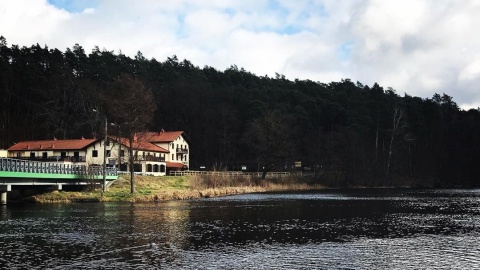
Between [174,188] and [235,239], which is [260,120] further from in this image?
[235,239]

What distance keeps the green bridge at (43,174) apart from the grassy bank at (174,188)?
1.75 m

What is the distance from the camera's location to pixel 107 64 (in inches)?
5039

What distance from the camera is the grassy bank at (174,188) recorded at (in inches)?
2291

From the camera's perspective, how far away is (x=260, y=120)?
102438 mm

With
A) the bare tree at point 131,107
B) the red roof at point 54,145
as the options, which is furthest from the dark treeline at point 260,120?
the bare tree at point 131,107

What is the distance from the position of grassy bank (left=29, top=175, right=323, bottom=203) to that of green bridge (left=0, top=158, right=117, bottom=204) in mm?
1753

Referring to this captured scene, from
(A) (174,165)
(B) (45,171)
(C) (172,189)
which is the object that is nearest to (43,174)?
(B) (45,171)

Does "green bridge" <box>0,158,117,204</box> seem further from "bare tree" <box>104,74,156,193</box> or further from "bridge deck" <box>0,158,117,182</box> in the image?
"bare tree" <box>104,74,156,193</box>

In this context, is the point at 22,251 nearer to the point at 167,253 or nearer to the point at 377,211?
the point at 167,253

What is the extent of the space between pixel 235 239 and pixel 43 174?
33.5 m

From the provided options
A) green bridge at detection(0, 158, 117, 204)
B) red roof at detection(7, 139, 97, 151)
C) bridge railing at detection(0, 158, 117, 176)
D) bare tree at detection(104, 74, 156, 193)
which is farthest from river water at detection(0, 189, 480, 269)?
red roof at detection(7, 139, 97, 151)

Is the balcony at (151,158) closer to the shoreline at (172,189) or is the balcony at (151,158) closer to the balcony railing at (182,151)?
the shoreline at (172,189)

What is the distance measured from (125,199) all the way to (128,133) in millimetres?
10774

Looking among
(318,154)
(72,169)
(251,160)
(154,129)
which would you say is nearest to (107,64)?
(154,129)
